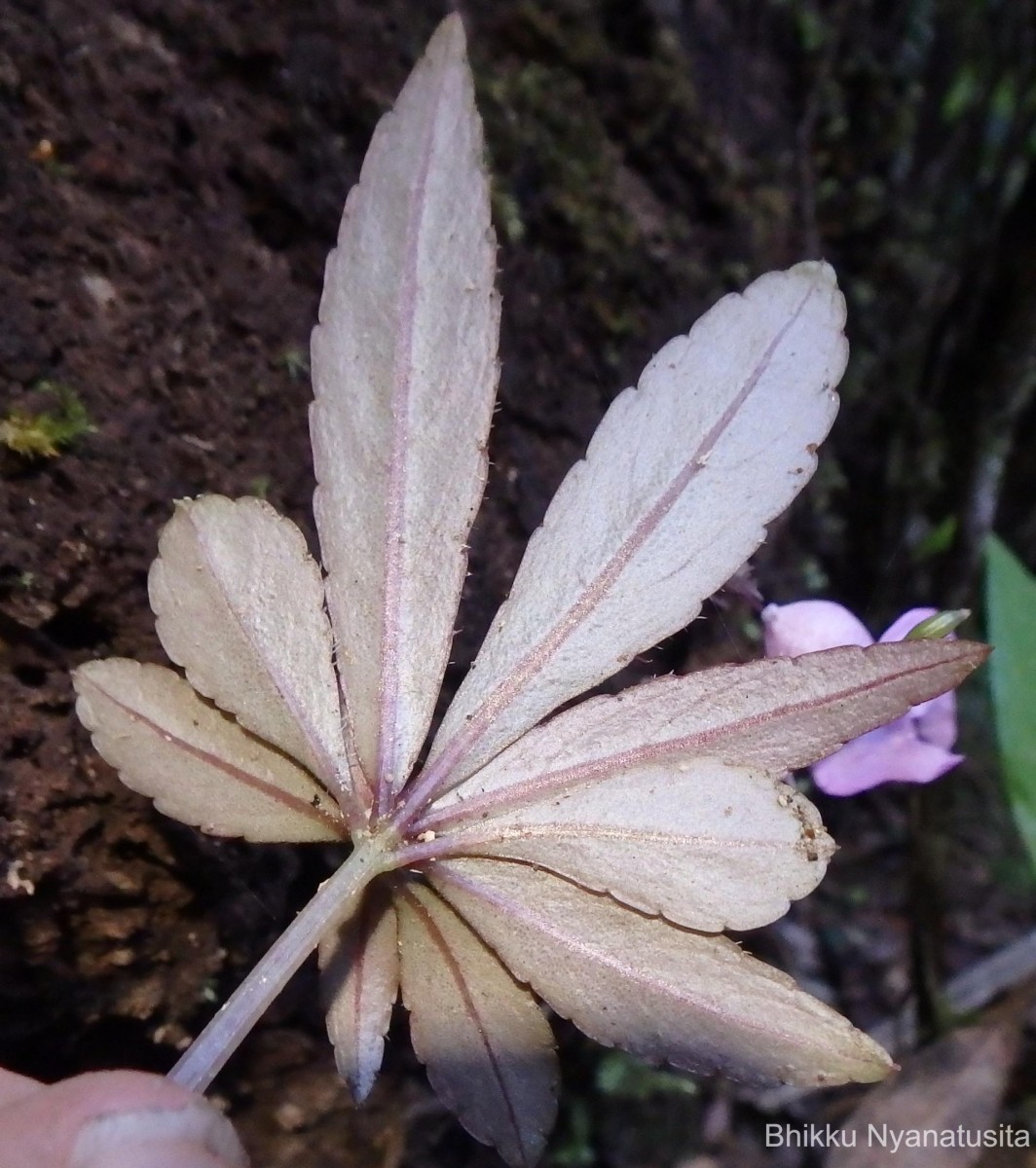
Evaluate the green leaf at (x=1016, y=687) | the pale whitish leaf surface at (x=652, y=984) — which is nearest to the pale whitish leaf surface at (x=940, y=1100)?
the green leaf at (x=1016, y=687)

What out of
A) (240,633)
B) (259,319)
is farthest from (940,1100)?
(259,319)

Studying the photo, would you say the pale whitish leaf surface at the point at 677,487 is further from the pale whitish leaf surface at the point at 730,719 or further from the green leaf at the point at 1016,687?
the green leaf at the point at 1016,687

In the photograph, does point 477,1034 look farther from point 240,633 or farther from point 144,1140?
point 240,633

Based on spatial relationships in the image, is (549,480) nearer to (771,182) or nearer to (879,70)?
(771,182)

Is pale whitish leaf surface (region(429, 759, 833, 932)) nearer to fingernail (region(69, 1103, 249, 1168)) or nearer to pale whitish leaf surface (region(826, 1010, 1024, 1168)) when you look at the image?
fingernail (region(69, 1103, 249, 1168))

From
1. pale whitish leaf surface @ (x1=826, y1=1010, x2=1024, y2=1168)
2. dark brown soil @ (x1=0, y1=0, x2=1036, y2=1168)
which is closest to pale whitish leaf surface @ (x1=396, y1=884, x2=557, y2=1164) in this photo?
dark brown soil @ (x1=0, y1=0, x2=1036, y2=1168)

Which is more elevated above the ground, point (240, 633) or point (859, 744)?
point (240, 633)

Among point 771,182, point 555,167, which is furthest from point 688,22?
point 555,167
